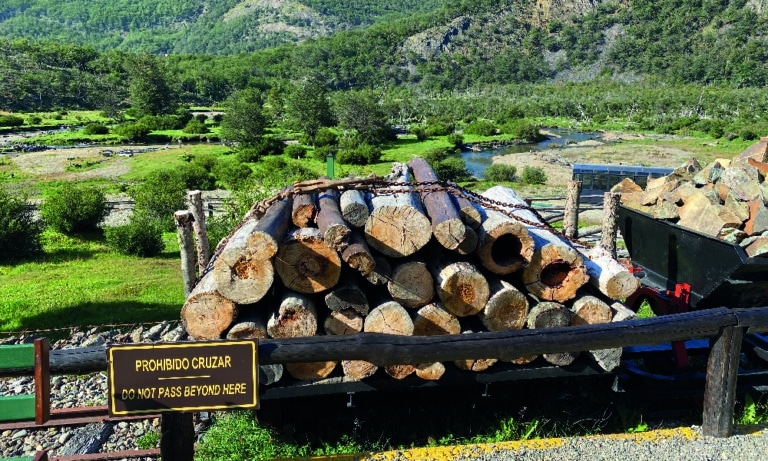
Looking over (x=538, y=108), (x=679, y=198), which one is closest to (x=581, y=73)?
(x=538, y=108)

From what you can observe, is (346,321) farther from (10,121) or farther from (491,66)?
(491,66)

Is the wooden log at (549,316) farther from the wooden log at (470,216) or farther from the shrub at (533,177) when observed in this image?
the shrub at (533,177)

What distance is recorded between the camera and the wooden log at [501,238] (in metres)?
4.95

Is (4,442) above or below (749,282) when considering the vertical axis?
below

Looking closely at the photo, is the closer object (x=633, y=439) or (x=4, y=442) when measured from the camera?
(x=633, y=439)

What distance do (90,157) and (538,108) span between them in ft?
223

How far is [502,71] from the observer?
539ft

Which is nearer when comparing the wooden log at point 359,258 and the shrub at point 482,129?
the wooden log at point 359,258

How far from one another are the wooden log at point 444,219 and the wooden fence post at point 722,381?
1.99 m

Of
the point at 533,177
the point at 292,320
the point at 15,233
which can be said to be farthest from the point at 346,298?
the point at 533,177

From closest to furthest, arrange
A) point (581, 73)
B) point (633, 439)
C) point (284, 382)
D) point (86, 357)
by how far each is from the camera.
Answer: point (86, 357)
point (633, 439)
point (284, 382)
point (581, 73)

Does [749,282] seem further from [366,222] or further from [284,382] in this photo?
[284,382]

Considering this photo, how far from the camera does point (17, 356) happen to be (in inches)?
114

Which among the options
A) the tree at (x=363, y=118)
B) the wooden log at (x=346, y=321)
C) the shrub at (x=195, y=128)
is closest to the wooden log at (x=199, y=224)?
the wooden log at (x=346, y=321)
